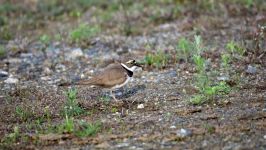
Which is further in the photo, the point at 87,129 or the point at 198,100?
the point at 198,100

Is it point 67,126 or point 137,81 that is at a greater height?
point 137,81

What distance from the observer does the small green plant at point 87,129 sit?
686cm

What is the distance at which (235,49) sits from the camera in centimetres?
1012

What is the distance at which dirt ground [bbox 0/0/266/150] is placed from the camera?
6793 millimetres

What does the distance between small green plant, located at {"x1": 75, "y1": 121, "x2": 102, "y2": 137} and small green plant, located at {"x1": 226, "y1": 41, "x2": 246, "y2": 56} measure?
12.0ft

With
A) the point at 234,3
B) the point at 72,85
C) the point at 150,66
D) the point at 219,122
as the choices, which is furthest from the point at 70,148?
the point at 234,3

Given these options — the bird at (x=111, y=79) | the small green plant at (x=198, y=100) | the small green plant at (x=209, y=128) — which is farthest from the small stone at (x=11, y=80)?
the small green plant at (x=209, y=128)

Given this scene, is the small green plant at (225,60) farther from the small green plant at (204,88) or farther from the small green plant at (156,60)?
the small green plant at (156,60)

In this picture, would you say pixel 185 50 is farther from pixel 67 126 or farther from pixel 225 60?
pixel 67 126

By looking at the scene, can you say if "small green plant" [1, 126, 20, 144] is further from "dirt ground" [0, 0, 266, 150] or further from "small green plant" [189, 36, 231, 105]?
"small green plant" [189, 36, 231, 105]

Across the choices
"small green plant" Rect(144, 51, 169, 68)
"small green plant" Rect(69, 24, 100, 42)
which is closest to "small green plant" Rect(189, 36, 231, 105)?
"small green plant" Rect(144, 51, 169, 68)

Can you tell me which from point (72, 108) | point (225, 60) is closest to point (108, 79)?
point (72, 108)

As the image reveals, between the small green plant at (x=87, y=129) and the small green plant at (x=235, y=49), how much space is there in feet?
12.0

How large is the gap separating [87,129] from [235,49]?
4.05 meters
